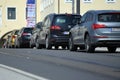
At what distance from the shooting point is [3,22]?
8244 cm

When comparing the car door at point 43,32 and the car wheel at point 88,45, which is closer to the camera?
the car wheel at point 88,45

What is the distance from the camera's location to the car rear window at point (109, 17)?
22.5 metres

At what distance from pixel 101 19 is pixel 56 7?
42754 mm

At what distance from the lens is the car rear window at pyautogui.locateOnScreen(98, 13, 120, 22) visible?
22516 millimetres

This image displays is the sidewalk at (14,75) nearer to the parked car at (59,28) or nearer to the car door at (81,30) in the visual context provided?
the car door at (81,30)

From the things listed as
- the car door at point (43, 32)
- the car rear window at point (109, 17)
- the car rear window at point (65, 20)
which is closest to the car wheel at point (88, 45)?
the car rear window at point (109, 17)

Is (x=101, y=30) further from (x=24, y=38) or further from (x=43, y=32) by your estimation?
(x=24, y=38)

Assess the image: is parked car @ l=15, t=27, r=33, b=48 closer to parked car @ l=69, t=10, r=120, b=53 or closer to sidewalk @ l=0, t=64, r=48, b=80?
parked car @ l=69, t=10, r=120, b=53

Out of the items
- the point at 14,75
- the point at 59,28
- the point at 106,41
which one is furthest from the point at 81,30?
the point at 14,75

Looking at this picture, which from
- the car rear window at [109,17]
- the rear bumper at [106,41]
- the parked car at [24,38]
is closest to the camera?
the rear bumper at [106,41]

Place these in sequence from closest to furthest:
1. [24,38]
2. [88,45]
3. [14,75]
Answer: [14,75]
[88,45]
[24,38]

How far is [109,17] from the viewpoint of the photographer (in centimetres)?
2270

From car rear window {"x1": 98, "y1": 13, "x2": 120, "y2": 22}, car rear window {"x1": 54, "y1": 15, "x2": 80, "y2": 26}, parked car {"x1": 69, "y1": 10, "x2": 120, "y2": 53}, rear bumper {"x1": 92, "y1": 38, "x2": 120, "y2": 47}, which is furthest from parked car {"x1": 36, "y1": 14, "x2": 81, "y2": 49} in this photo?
rear bumper {"x1": 92, "y1": 38, "x2": 120, "y2": 47}

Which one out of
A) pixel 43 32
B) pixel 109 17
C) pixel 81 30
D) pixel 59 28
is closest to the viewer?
pixel 109 17
